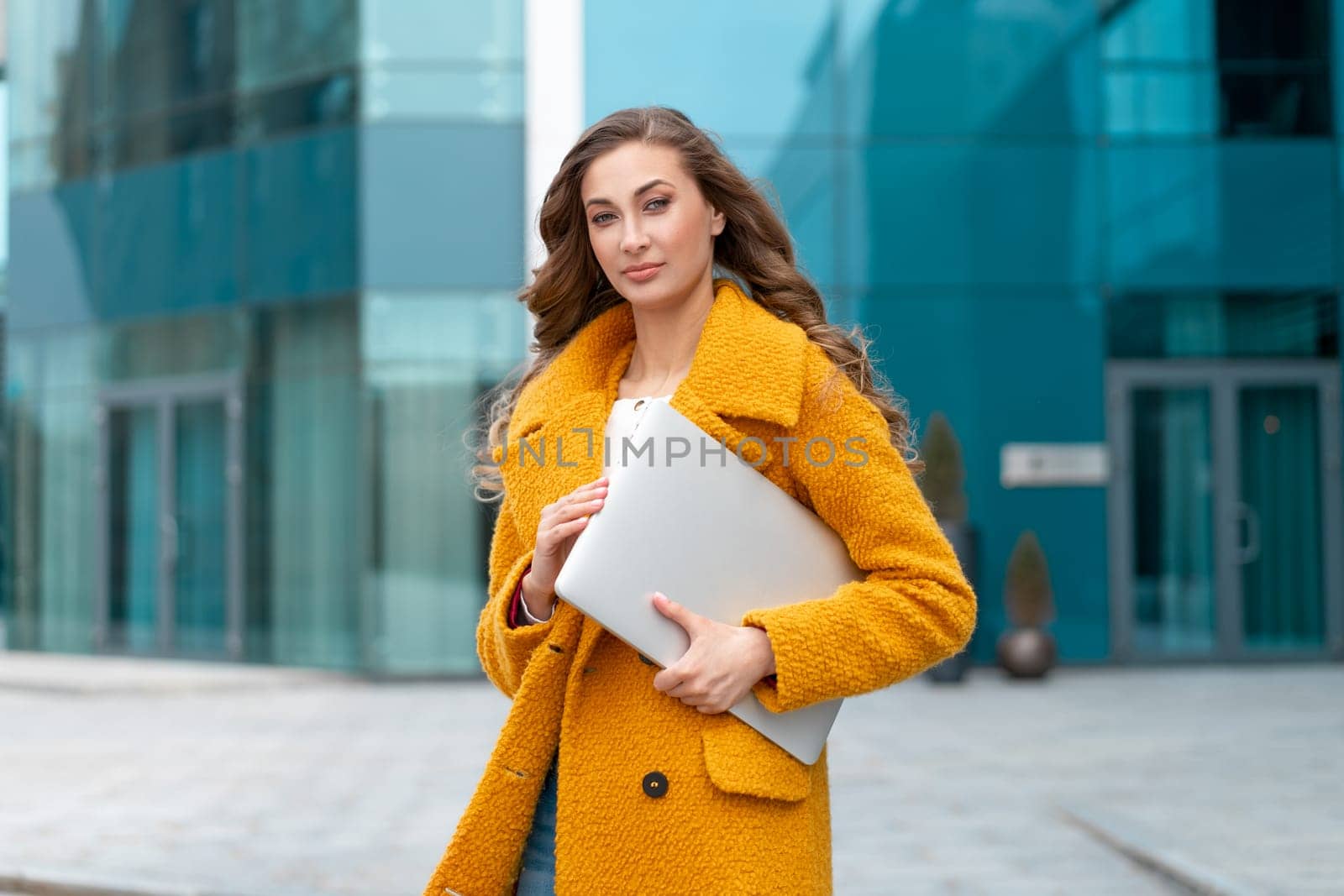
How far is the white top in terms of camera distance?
1986 millimetres

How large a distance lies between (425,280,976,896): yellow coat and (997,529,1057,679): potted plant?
9.88 m

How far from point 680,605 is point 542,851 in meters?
0.44

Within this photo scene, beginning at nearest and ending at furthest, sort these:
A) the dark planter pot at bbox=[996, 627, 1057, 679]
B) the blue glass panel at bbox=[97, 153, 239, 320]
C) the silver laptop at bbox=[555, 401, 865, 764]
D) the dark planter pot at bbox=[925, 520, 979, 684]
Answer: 1. the silver laptop at bbox=[555, 401, 865, 764]
2. the dark planter pot at bbox=[925, 520, 979, 684]
3. the dark planter pot at bbox=[996, 627, 1057, 679]
4. the blue glass panel at bbox=[97, 153, 239, 320]

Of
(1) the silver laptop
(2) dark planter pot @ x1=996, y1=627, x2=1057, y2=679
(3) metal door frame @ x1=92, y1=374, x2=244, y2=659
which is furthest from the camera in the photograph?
(3) metal door frame @ x1=92, y1=374, x2=244, y2=659

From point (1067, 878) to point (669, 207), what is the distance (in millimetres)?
3980

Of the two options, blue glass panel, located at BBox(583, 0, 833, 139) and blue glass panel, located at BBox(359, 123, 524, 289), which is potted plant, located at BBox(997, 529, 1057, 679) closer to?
blue glass panel, located at BBox(583, 0, 833, 139)

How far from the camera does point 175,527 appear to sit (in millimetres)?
14094

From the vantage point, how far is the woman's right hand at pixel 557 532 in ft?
6.03

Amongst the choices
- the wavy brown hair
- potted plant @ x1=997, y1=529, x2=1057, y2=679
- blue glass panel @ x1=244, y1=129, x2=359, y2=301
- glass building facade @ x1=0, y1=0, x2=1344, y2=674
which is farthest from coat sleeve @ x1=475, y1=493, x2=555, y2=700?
blue glass panel @ x1=244, y1=129, x2=359, y2=301

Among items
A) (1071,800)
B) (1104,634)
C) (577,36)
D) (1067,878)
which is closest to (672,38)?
(577,36)

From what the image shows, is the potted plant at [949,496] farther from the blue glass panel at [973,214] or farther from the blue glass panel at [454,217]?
the blue glass panel at [454,217]

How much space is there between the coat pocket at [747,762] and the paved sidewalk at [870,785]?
3356 millimetres

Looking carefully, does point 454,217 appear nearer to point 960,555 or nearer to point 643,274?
point 960,555

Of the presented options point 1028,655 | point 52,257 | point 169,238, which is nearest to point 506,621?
point 1028,655
